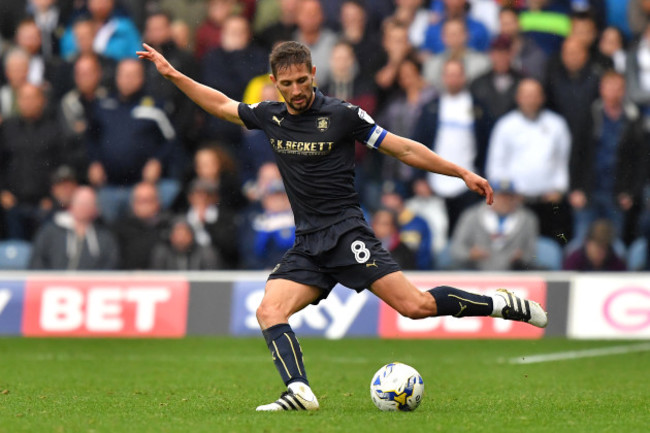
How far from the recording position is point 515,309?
24.4 feet

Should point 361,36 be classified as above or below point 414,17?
below

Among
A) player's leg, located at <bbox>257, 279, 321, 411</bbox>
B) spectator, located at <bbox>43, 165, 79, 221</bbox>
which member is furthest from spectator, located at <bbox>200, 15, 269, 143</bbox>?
player's leg, located at <bbox>257, 279, 321, 411</bbox>

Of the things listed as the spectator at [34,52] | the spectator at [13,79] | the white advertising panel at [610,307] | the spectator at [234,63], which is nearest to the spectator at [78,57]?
the spectator at [34,52]

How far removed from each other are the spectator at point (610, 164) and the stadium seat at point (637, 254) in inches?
9.9

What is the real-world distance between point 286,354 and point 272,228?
752 cm

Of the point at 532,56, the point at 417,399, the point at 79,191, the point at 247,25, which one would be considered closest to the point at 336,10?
the point at 247,25

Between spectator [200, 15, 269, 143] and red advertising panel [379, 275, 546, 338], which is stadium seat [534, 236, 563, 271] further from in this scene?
spectator [200, 15, 269, 143]

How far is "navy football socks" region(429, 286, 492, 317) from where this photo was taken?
7262 millimetres

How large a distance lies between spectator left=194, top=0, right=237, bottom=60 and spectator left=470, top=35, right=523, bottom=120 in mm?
3544

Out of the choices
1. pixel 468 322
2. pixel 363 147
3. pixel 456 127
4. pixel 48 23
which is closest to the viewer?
pixel 468 322

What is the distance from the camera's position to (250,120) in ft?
24.0

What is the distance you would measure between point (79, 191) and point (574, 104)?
252 inches

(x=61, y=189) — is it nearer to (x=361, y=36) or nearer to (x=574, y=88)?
(x=361, y=36)

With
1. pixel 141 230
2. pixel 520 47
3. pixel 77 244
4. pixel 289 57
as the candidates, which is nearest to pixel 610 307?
pixel 520 47
